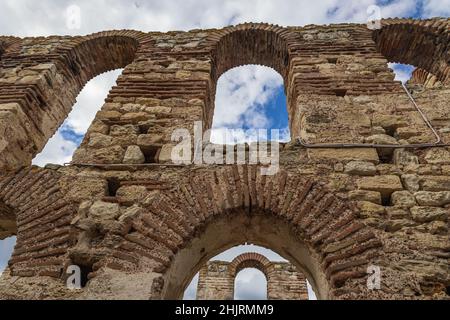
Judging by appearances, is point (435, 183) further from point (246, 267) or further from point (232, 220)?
point (246, 267)

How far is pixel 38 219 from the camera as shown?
319cm

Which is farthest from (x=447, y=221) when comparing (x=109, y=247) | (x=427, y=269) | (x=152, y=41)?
(x=152, y=41)

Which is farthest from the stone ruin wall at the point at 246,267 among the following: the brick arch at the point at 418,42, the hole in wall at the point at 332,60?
the hole in wall at the point at 332,60

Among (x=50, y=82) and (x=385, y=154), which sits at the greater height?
(x=50, y=82)

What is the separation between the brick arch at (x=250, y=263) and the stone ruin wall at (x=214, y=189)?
6719mm

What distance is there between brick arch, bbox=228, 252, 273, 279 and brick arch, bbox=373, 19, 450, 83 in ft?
22.3

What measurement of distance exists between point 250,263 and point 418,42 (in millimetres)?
7471

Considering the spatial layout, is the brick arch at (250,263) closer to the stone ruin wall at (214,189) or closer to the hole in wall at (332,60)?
the stone ruin wall at (214,189)

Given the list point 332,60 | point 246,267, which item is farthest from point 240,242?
point 246,267

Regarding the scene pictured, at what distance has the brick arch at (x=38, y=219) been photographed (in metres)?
2.83

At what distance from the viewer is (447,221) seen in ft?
9.80

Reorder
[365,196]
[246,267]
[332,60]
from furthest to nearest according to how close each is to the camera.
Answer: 1. [246,267]
2. [332,60]
3. [365,196]

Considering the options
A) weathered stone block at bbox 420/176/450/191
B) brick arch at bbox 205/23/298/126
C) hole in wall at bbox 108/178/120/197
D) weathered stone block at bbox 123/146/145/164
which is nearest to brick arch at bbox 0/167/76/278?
hole in wall at bbox 108/178/120/197

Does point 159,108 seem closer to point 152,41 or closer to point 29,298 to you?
point 152,41
